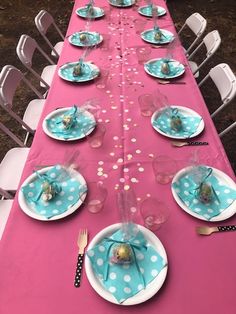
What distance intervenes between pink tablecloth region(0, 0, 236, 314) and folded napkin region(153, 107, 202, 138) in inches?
2.2

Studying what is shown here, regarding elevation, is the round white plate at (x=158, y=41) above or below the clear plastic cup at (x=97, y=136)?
above

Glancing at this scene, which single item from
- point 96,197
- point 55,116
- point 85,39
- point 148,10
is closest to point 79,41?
point 85,39

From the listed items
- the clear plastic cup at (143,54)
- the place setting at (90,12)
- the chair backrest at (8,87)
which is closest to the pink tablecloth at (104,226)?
the chair backrest at (8,87)

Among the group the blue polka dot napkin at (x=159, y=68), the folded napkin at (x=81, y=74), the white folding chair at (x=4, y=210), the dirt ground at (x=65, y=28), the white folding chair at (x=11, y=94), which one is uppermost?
the blue polka dot napkin at (x=159, y=68)

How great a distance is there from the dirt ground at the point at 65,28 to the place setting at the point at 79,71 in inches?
41.9

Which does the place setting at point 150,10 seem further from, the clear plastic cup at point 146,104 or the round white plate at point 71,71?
the clear plastic cup at point 146,104

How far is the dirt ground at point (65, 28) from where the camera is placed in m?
3.26

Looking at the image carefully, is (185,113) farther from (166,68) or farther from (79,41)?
(79,41)

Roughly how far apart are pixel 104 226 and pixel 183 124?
0.81 m

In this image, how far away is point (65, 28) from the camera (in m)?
4.87

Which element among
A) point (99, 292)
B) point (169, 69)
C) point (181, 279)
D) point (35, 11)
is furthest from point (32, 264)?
point (35, 11)

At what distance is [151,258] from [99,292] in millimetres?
238

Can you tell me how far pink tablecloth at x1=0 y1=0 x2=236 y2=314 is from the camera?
1.12m

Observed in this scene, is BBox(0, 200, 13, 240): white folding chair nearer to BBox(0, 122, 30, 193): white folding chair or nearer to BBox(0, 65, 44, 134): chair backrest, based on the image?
BBox(0, 122, 30, 193): white folding chair
